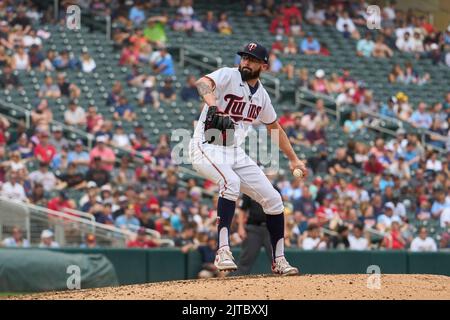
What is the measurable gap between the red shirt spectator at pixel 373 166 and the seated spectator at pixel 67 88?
525 cm

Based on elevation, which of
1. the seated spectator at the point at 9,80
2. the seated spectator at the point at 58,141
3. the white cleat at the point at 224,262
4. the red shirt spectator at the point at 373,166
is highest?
the seated spectator at the point at 9,80

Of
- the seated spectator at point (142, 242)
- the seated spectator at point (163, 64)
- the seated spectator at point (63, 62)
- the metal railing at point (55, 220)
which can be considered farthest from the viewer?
the seated spectator at point (163, 64)

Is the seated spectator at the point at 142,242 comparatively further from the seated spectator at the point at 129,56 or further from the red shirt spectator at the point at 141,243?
the seated spectator at the point at 129,56

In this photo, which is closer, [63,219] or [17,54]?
[63,219]

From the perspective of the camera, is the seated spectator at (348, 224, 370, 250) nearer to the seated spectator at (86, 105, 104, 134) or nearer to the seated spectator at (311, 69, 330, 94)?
the seated spectator at (86, 105, 104, 134)

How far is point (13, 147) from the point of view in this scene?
16953 mm

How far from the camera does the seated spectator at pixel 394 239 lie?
1689 centimetres

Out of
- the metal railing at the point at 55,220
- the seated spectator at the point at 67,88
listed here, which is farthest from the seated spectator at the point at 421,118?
the metal railing at the point at 55,220

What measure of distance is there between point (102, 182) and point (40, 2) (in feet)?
18.8

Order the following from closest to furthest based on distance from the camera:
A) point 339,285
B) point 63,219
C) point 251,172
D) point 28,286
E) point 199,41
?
point 339,285, point 251,172, point 28,286, point 63,219, point 199,41

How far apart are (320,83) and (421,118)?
211 centimetres

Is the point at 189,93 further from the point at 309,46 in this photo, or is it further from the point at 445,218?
the point at 445,218

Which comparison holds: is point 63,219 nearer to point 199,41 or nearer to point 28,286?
point 28,286

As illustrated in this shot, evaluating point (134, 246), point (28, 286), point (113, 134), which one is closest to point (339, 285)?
point (28, 286)
